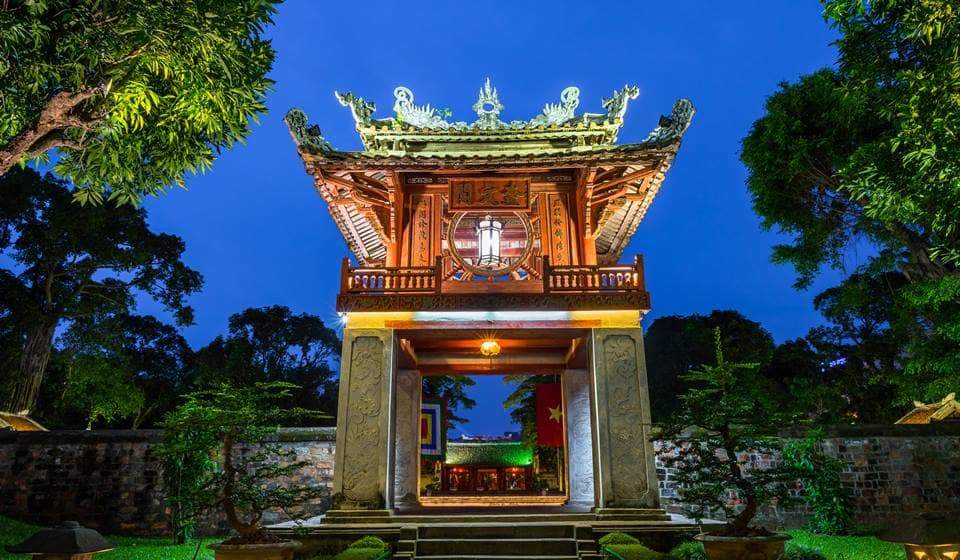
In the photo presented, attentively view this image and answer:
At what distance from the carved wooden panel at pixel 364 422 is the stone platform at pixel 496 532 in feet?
1.22

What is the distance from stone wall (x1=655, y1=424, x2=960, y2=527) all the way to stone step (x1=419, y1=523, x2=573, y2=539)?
3.43 meters

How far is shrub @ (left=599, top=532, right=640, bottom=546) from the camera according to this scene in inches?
268

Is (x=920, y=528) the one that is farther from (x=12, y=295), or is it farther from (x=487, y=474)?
(x=12, y=295)

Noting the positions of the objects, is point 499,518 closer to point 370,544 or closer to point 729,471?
point 370,544

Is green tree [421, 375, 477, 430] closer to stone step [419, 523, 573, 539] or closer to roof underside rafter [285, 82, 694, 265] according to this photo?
roof underside rafter [285, 82, 694, 265]

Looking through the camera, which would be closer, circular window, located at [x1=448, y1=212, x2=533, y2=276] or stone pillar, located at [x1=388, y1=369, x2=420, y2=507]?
circular window, located at [x1=448, y1=212, x2=533, y2=276]

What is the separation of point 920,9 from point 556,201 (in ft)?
19.1

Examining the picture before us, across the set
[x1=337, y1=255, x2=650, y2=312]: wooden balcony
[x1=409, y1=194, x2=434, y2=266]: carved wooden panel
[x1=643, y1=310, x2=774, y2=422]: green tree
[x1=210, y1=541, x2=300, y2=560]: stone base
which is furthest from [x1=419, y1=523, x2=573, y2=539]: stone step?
[x1=643, y1=310, x2=774, y2=422]: green tree

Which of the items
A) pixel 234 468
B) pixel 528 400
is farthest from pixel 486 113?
pixel 528 400

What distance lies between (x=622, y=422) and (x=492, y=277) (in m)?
3.00

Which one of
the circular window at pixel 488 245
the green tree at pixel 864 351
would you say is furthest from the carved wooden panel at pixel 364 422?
the green tree at pixel 864 351

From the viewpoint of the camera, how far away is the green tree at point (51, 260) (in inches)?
576

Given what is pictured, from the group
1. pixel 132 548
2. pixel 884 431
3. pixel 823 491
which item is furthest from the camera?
pixel 884 431

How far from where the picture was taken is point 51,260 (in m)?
15.1
